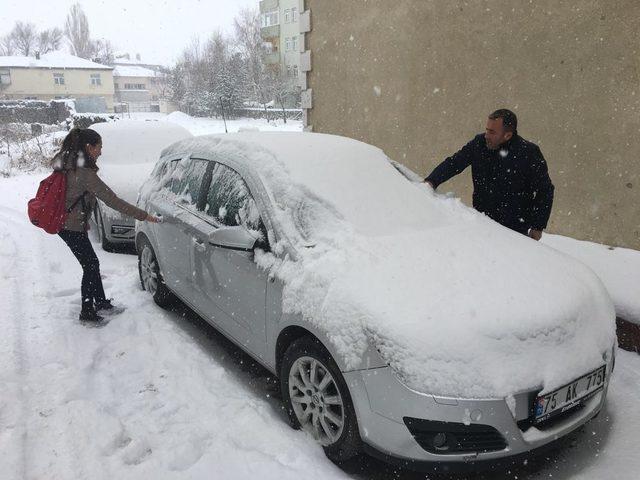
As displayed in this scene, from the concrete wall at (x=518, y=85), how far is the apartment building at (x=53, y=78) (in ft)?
190

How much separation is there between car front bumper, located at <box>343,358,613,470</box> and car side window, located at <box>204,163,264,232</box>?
129 centimetres

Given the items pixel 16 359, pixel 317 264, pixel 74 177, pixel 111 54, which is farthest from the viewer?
pixel 111 54

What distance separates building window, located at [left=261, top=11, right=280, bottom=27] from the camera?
49.6 metres

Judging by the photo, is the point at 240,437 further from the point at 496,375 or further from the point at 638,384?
the point at 638,384

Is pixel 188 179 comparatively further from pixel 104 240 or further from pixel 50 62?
pixel 50 62

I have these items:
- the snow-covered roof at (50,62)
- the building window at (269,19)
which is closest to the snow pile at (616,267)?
the building window at (269,19)

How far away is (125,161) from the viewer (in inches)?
314

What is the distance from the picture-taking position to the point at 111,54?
95.4m

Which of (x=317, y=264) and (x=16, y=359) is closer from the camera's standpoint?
(x=317, y=264)

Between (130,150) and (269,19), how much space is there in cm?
4739

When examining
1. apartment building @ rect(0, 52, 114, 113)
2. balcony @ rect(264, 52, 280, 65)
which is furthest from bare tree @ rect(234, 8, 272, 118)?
apartment building @ rect(0, 52, 114, 113)

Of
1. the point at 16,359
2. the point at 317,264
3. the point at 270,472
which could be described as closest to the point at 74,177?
the point at 16,359

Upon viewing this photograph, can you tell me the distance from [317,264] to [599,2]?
16.1 feet

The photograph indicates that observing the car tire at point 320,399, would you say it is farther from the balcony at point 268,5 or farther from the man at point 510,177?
the balcony at point 268,5
